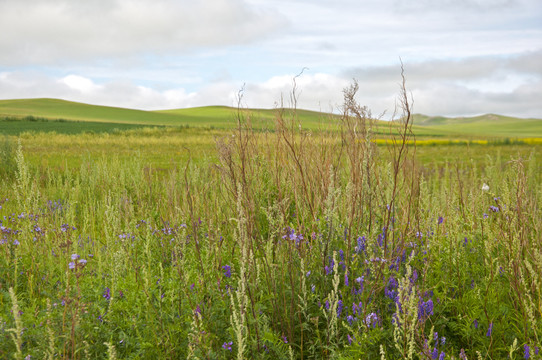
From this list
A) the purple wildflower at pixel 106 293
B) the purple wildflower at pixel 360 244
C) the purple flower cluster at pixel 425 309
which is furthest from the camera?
the purple wildflower at pixel 106 293

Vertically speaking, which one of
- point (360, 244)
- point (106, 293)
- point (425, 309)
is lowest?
point (106, 293)

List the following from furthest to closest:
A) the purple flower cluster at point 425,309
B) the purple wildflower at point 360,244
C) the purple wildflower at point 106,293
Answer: the purple wildflower at point 106,293, the purple wildflower at point 360,244, the purple flower cluster at point 425,309

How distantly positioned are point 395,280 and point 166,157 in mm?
14782

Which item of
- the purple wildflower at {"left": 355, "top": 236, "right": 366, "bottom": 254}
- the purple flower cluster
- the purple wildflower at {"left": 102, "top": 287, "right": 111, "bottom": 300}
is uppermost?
the purple wildflower at {"left": 355, "top": 236, "right": 366, "bottom": 254}

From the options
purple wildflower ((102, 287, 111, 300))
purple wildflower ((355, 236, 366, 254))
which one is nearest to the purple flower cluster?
purple wildflower ((355, 236, 366, 254))

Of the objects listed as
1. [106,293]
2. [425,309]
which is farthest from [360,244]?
[106,293]

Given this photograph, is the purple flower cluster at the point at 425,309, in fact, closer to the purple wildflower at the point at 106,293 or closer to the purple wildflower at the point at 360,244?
the purple wildflower at the point at 360,244

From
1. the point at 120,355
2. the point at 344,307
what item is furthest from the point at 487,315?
the point at 120,355

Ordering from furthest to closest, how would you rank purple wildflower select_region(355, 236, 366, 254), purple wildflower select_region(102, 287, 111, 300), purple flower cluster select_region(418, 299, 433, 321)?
purple wildflower select_region(102, 287, 111, 300), purple wildflower select_region(355, 236, 366, 254), purple flower cluster select_region(418, 299, 433, 321)

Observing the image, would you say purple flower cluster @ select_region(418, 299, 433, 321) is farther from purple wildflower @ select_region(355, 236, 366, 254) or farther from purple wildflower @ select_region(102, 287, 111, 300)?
purple wildflower @ select_region(102, 287, 111, 300)

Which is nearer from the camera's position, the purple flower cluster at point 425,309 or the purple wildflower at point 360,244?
the purple flower cluster at point 425,309

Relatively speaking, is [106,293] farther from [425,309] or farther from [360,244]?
[425,309]

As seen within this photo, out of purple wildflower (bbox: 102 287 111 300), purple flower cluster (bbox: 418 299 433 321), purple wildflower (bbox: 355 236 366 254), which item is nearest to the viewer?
purple flower cluster (bbox: 418 299 433 321)

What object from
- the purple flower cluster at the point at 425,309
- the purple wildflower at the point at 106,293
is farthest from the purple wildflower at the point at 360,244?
the purple wildflower at the point at 106,293
